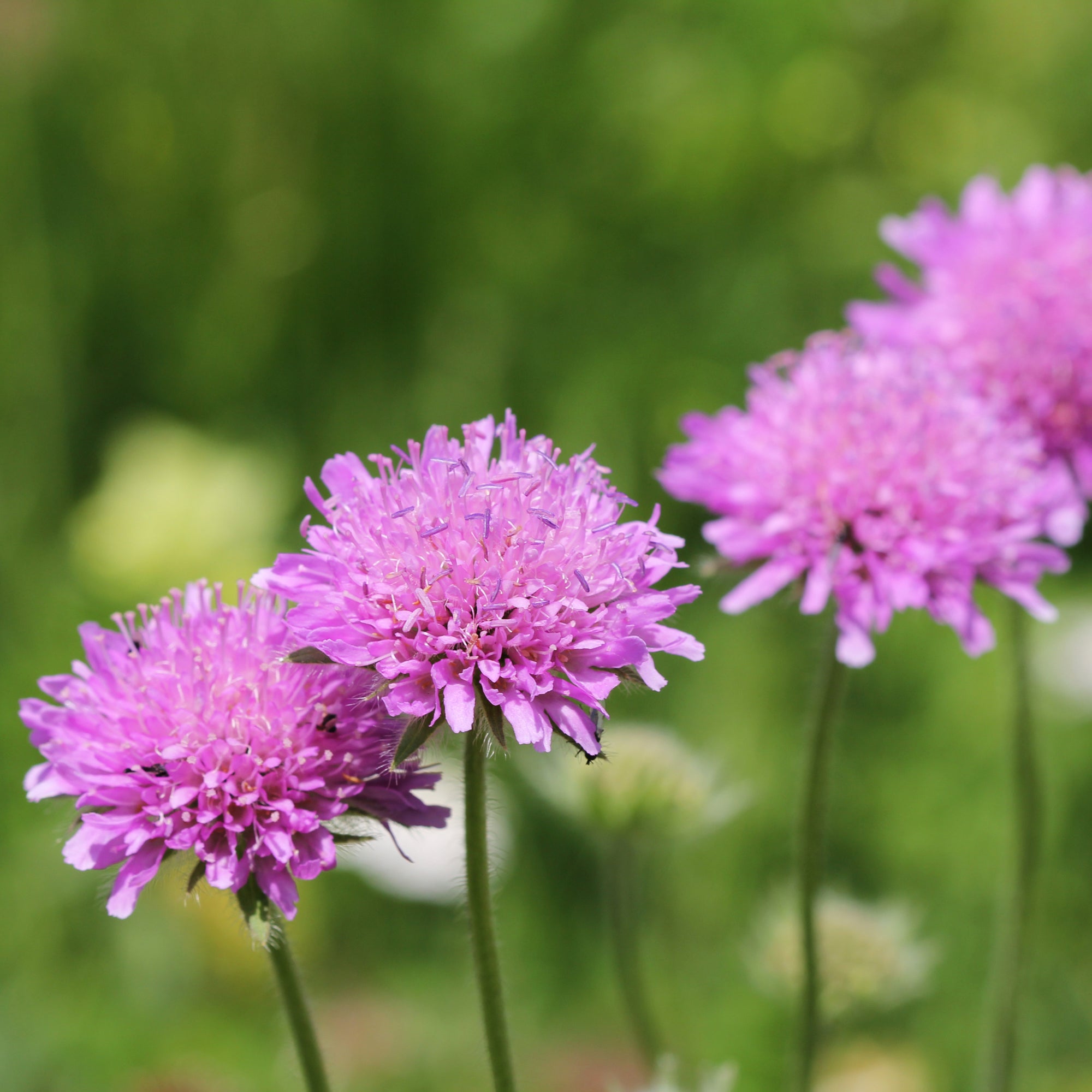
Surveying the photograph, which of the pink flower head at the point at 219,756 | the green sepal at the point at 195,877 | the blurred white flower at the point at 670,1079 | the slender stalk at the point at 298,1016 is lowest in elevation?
the blurred white flower at the point at 670,1079

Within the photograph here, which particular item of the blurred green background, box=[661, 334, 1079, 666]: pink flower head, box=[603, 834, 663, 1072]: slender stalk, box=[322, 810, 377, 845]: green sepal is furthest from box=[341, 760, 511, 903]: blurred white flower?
box=[322, 810, 377, 845]: green sepal

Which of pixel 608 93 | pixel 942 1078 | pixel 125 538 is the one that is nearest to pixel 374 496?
pixel 942 1078

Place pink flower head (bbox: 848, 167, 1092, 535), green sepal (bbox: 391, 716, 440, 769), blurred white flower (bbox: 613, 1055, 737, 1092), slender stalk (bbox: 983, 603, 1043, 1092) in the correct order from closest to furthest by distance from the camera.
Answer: green sepal (bbox: 391, 716, 440, 769) < blurred white flower (bbox: 613, 1055, 737, 1092) < slender stalk (bbox: 983, 603, 1043, 1092) < pink flower head (bbox: 848, 167, 1092, 535)

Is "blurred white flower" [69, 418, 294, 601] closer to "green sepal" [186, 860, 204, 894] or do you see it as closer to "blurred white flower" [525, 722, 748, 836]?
"blurred white flower" [525, 722, 748, 836]

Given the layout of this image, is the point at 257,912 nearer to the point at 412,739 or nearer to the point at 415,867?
the point at 412,739

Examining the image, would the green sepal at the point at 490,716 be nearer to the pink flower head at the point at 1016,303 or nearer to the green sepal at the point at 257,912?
the green sepal at the point at 257,912

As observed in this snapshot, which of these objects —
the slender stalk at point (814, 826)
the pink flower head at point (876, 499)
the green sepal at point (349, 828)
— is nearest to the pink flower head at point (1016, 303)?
the pink flower head at point (876, 499)
